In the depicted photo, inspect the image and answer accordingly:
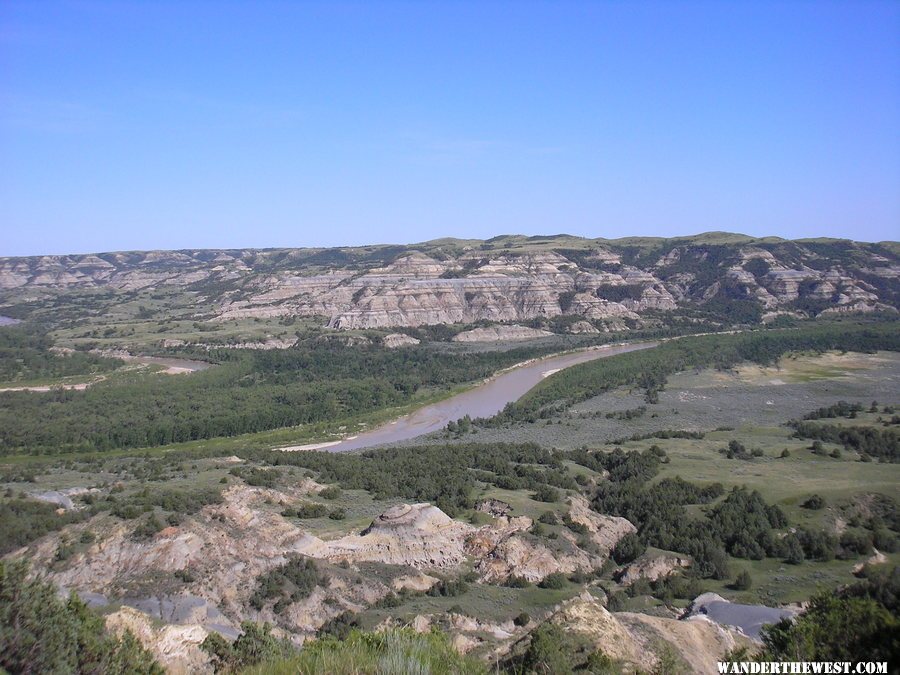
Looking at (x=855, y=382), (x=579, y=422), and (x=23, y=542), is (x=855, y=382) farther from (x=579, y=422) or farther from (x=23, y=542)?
(x=23, y=542)

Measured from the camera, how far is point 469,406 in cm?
6519

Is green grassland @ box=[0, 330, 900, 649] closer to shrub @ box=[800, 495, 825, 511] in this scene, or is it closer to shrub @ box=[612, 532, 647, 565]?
shrub @ box=[800, 495, 825, 511]

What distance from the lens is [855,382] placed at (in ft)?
219

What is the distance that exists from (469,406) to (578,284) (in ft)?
217

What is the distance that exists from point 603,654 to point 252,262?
197 m

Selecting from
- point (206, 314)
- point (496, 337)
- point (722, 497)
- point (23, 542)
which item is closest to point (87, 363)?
point (206, 314)

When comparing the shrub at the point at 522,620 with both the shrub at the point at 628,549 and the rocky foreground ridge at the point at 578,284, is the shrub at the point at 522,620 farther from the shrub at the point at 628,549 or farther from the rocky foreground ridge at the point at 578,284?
the rocky foreground ridge at the point at 578,284

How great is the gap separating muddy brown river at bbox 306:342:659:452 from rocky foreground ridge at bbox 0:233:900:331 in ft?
94.3

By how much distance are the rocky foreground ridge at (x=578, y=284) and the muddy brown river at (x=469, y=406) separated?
28.7m

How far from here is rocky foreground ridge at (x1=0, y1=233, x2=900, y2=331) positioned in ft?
378

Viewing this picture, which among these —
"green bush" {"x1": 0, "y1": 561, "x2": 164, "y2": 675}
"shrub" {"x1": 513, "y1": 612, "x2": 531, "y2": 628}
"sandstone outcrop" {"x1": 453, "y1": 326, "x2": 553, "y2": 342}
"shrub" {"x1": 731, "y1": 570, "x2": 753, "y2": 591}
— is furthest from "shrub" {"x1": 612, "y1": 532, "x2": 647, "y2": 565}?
"sandstone outcrop" {"x1": 453, "y1": 326, "x2": 553, "y2": 342}

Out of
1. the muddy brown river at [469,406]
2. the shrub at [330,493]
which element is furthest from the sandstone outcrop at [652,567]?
the muddy brown river at [469,406]

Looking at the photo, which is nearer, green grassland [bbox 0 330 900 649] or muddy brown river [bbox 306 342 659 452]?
green grassland [bbox 0 330 900 649]

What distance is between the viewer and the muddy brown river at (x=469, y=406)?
5312cm
